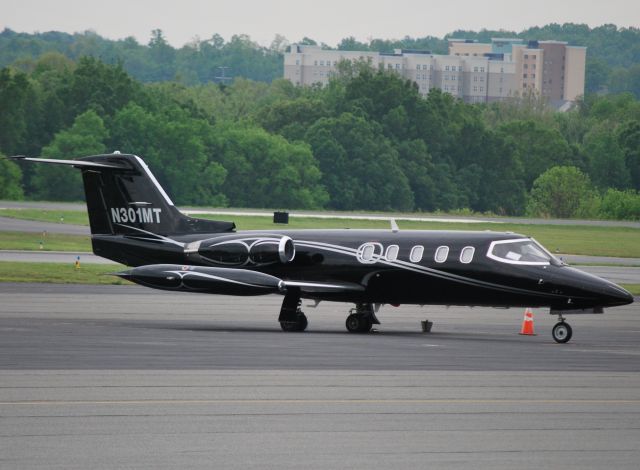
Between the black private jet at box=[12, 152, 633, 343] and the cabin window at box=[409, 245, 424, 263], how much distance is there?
0.08 feet

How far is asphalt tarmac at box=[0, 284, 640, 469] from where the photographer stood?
15.3 m

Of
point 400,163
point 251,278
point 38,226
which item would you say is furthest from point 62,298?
point 400,163

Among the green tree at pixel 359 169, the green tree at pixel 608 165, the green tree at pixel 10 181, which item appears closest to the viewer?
the green tree at pixel 10 181

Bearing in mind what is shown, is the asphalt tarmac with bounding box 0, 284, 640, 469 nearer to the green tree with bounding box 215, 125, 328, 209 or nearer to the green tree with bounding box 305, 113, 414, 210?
the green tree with bounding box 215, 125, 328, 209

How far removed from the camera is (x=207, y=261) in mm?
33625

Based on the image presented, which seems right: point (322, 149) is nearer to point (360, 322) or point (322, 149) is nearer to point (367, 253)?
point (367, 253)

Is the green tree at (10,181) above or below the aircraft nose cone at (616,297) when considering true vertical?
below

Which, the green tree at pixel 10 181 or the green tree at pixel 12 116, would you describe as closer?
the green tree at pixel 10 181

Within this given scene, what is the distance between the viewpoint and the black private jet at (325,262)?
101 ft

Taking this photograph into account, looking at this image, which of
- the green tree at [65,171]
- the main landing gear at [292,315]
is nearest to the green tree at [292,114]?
the green tree at [65,171]

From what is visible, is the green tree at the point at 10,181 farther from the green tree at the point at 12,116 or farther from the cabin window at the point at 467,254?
the cabin window at the point at 467,254

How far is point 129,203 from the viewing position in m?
35.0

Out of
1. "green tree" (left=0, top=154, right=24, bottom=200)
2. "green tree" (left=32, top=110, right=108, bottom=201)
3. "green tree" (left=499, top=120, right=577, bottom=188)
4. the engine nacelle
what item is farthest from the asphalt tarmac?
"green tree" (left=499, top=120, right=577, bottom=188)

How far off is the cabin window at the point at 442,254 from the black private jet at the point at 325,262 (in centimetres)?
Answer: 3
